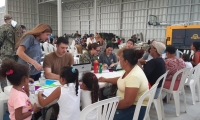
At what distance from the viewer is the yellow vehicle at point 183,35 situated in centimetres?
801

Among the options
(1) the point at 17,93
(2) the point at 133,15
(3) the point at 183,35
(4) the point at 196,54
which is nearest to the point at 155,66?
(1) the point at 17,93

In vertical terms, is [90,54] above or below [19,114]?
above

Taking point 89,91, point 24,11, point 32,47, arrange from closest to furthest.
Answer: point 89,91 → point 32,47 → point 24,11

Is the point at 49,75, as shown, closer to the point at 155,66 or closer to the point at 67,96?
the point at 67,96

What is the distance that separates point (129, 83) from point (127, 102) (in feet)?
0.59

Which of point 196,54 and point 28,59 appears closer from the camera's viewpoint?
point 28,59

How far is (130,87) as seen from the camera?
158cm

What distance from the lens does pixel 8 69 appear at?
57.0 inches

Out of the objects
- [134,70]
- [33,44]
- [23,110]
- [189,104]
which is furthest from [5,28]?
[189,104]

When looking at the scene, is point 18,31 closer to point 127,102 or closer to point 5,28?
point 5,28

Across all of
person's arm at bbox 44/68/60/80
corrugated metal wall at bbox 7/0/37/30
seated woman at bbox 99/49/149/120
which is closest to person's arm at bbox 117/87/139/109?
seated woman at bbox 99/49/149/120

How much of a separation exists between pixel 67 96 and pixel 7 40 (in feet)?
6.07

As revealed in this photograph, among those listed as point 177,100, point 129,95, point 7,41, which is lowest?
point 177,100

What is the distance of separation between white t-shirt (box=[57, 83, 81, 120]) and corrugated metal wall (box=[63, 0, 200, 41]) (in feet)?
36.5
